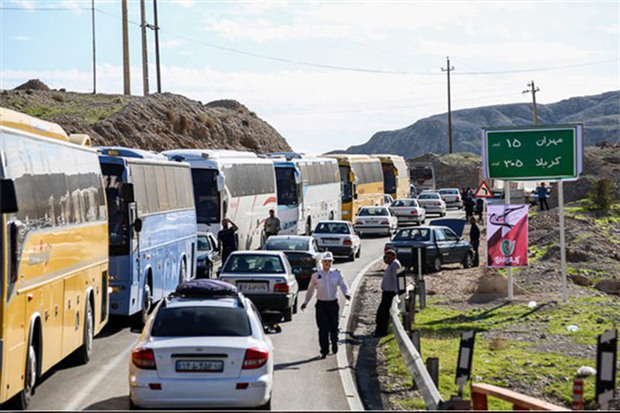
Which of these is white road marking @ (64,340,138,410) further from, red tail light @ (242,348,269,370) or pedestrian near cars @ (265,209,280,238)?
pedestrian near cars @ (265,209,280,238)

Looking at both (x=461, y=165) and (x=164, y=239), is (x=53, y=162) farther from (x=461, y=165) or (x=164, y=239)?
(x=461, y=165)

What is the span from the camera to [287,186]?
154ft

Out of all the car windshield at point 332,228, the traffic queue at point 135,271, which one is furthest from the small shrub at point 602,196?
the traffic queue at point 135,271

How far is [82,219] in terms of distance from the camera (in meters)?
17.1

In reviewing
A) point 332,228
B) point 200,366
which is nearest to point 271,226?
point 332,228

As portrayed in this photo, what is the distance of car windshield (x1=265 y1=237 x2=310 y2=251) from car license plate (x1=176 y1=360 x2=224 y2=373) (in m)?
17.3

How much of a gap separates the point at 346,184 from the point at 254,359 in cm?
4980

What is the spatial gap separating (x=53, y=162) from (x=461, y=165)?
413 ft

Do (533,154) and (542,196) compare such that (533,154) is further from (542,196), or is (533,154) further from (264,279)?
(542,196)

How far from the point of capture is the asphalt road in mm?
13750

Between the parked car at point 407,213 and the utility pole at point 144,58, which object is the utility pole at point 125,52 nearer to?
the utility pole at point 144,58

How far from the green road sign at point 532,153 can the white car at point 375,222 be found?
2583 cm

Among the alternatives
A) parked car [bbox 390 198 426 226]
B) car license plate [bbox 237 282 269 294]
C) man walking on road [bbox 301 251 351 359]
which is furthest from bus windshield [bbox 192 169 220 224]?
parked car [bbox 390 198 426 226]

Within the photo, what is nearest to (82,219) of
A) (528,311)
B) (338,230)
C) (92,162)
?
(92,162)
